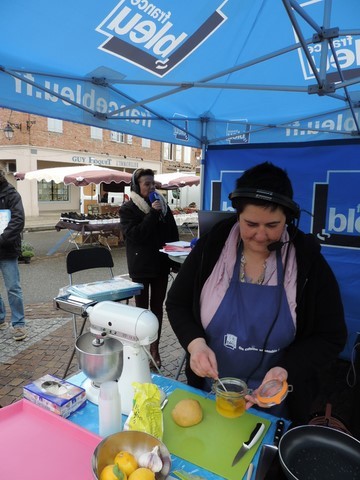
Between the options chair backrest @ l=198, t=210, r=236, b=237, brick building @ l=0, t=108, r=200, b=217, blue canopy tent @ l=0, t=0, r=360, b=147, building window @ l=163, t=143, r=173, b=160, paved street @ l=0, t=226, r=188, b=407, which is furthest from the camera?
building window @ l=163, t=143, r=173, b=160

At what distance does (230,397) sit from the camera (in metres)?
1.20

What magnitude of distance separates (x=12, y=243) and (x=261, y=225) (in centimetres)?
346

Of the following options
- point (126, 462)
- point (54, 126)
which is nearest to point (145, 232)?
point (126, 462)

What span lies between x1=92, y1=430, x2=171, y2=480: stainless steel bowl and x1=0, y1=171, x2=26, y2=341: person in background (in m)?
3.44

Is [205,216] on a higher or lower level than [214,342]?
higher

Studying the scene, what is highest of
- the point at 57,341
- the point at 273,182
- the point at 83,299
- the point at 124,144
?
the point at 124,144

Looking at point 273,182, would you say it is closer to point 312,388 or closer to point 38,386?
point 312,388

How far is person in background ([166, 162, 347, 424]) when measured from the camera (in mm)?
1317

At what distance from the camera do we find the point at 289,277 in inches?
54.0

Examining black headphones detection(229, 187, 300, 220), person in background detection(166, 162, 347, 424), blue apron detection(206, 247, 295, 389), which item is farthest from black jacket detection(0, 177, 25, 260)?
black headphones detection(229, 187, 300, 220)

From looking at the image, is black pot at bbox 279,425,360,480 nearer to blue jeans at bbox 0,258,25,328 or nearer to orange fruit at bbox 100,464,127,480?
orange fruit at bbox 100,464,127,480

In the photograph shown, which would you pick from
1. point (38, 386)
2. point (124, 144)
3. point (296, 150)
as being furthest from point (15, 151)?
point (38, 386)

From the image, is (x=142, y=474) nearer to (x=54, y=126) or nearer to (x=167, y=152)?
(x=54, y=126)

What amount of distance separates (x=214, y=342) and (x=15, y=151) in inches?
804
